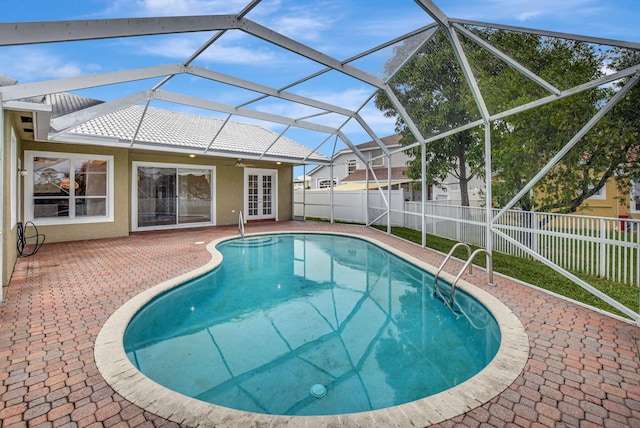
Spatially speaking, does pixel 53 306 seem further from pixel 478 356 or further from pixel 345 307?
pixel 478 356

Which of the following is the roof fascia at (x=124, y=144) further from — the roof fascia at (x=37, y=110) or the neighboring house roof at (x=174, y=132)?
the roof fascia at (x=37, y=110)

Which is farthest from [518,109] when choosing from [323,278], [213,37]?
[213,37]

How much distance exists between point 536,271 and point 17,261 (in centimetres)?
1357

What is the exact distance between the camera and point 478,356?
423cm

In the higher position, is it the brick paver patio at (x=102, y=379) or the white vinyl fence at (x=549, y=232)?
the white vinyl fence at (x=549, y=232)

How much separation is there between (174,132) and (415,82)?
1032cm

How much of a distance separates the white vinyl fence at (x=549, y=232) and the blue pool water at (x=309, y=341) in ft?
8.33

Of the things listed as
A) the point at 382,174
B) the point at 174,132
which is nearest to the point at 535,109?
the point at 174,132

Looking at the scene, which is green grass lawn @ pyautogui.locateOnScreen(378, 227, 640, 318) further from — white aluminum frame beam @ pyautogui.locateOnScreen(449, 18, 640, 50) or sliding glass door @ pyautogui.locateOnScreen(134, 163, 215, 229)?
sliding glass door @ pyautogui.locateOnScreen(134, 163, 215, 229)

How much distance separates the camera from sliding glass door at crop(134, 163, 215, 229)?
1406 cm

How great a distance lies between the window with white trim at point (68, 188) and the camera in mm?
10664

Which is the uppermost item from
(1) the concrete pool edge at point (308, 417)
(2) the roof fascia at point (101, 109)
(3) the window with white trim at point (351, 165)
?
(3) the window with white trim at point (351, 165)

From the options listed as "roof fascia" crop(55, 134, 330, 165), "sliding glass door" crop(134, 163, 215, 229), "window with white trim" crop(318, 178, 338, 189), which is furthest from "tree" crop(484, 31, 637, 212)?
"window with white trim" crop(318, 178, 338, 189)

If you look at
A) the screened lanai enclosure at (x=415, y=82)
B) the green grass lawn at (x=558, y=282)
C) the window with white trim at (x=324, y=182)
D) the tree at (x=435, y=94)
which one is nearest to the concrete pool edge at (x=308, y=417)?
the screened lanai enclosure at (x=415, y=82)
